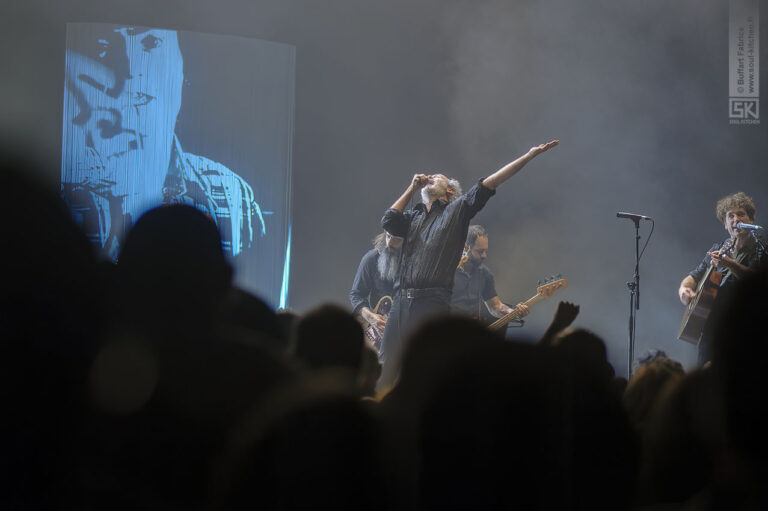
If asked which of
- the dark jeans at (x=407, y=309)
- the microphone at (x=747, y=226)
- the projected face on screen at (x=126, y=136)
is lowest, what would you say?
the dark jeans at (x=407, y=309)

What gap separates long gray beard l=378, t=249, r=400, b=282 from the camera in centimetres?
585

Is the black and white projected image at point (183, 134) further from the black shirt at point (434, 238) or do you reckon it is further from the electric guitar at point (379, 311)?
the black shirt at point (434, 238)

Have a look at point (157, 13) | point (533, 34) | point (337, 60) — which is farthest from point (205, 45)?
point (533, 34)

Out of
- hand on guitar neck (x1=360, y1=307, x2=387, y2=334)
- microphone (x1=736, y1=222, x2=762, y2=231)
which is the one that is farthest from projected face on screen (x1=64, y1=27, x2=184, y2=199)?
microphone (x1=736, y1=222, x2=762, y2=231)

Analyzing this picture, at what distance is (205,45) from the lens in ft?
25.1

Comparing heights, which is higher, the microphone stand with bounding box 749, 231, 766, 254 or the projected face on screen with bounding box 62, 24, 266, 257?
the projected face on screen with bounding box 62, 24, 266, 257

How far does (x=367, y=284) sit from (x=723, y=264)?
299cm

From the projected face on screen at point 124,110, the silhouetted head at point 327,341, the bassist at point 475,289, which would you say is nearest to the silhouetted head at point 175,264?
the silhouetted head at point 327,341

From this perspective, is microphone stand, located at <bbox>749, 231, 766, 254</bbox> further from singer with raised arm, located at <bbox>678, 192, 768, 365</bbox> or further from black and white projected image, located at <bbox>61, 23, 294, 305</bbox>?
black and white projected image, located at <bbox>61, 23, 294, 305</bbox>

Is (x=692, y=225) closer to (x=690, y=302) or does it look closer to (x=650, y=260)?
(x=650, y=260)

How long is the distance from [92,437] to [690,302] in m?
4.75

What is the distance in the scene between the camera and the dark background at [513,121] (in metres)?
7.23

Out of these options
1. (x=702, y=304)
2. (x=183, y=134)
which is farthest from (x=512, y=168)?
(x=183, y=134)

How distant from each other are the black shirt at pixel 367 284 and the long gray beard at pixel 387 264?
0.90 feet
